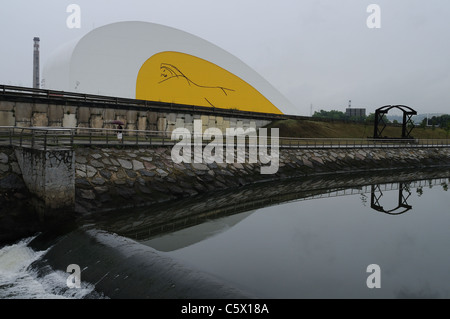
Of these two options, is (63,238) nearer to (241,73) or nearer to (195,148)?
(195,148)

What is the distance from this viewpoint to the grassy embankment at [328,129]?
144 feet

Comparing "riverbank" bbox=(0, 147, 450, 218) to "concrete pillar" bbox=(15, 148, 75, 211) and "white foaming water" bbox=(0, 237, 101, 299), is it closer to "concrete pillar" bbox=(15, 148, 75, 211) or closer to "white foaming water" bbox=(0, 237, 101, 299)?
"concrete pillar" bbox=(15, 148, 75, 211)

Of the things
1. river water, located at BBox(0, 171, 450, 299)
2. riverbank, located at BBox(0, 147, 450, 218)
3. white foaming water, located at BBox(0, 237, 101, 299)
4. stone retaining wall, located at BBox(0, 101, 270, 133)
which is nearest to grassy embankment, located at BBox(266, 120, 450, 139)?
stone retaining wall, located at BBox(0, 101, 270, 133)

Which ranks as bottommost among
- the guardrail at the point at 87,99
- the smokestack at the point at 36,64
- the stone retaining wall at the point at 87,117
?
the stone retaining wall at the point at 87,117

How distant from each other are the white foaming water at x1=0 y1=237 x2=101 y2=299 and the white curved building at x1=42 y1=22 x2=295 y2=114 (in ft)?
106

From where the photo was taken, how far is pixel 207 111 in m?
35.9

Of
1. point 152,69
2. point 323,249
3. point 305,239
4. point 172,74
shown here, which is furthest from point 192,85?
point 323,249

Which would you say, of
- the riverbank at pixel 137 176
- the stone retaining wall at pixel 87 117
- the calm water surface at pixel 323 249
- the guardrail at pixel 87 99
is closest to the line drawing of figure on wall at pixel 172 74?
the guardrail at pixel 87 99

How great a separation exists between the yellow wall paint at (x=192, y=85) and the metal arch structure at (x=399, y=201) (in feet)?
85.2

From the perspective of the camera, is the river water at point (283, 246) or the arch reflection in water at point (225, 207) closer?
the river water at point (283, 246)

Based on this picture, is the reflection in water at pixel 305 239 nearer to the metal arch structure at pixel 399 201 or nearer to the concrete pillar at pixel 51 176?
the metal arch structure at pixel 399 201

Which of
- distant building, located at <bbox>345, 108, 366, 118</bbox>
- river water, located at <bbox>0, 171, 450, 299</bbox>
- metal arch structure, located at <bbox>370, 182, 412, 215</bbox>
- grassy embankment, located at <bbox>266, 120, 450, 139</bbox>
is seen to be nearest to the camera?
river water, located at <bbox>0, 171, 450, 299</bbox>

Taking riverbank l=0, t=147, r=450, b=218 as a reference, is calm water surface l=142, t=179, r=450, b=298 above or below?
below

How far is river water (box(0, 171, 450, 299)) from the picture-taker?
9336 mm
